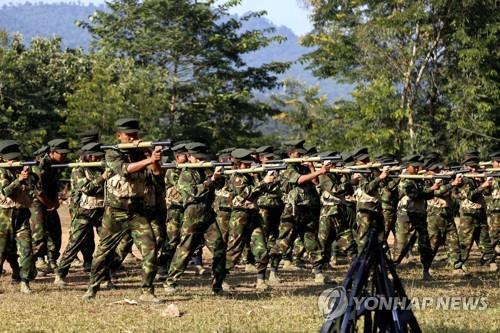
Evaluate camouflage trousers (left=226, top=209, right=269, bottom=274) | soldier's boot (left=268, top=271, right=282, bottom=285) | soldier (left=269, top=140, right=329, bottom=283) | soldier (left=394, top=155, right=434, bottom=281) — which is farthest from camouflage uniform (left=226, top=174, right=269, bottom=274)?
soldier (left=394, top=155, right=434, bottom=281)

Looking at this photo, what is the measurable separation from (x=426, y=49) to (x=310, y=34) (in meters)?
6.08

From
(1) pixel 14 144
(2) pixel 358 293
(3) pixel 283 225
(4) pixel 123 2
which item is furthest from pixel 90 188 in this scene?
(4) pixel 123 2

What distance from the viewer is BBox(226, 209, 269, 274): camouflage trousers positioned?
11.3 meters

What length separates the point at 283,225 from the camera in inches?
511

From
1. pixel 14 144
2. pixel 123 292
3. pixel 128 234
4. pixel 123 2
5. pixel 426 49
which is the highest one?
pixel 123 2

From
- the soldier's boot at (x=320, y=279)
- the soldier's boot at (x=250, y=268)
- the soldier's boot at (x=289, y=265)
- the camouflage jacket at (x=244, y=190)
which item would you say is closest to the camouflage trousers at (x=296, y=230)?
the soldier's boot at (x=320, y=279)

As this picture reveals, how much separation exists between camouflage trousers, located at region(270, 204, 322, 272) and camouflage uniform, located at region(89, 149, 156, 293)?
3.48m

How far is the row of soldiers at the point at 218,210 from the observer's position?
967 centimetres

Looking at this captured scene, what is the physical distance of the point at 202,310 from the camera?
→ 921 cm

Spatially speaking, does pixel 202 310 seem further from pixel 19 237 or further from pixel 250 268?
pixel 250 268

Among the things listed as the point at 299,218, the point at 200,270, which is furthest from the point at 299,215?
the point at 200,270

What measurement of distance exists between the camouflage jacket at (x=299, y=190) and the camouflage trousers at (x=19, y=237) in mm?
4086

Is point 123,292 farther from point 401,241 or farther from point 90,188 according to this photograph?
point 401,241

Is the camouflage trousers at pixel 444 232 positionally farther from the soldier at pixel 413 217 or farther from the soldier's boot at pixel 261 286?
the soldier's boot at pixel 261 286
